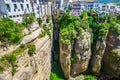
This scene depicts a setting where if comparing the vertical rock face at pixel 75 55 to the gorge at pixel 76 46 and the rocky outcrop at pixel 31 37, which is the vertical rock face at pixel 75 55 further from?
the rocky outcrop at pixel 31 37

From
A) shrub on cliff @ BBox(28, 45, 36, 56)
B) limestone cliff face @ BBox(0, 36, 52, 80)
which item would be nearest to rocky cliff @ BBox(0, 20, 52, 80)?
limestone cliff face @ BBox(0, 36, 52, 80)

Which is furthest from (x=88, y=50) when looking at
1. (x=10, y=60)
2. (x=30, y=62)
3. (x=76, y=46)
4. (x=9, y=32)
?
(x=10, y=60)

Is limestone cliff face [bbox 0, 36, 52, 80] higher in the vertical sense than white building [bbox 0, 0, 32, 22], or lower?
lower

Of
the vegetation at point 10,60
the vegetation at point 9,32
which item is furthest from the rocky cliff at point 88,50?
the vegetation at point 10,60

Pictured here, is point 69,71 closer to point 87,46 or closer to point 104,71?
point 87,46

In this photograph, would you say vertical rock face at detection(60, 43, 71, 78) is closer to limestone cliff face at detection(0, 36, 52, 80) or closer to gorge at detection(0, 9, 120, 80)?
gorge at detection(0, 9, 120, 80)

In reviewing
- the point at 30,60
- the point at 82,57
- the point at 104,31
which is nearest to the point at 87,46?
the point at 82,57

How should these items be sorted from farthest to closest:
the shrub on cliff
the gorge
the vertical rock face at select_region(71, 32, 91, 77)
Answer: the vertical rock face at select_region(71, 32, 91, 77)
the gorge
the shrub on cliff
